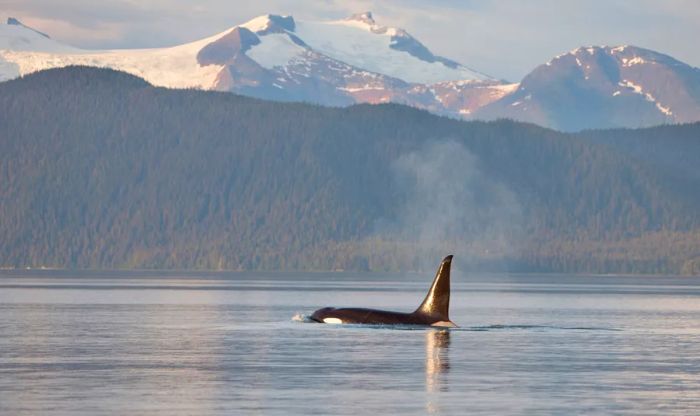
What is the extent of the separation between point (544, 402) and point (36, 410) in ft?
50.9

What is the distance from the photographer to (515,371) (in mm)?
66500

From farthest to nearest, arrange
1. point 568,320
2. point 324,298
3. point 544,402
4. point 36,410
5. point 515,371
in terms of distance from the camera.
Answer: point 324,298 < point 568,320 < point 515,371 < point 544,402 < point 36,410

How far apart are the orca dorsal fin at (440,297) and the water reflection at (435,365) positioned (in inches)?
44.4

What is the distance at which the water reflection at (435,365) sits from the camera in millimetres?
55375

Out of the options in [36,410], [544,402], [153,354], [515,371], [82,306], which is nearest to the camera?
[36,410]

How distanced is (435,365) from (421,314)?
27695 millimetres

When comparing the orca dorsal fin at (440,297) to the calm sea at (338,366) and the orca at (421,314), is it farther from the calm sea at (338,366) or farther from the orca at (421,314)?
the calm sea at (338,366)

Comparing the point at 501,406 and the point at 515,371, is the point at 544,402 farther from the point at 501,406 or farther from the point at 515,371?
the point at 515,371

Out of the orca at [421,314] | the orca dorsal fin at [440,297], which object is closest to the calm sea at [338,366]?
the orca at [421,314]

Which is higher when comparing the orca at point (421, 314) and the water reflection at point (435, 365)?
the orca at point (421, 314)

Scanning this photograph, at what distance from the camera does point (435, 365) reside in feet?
225

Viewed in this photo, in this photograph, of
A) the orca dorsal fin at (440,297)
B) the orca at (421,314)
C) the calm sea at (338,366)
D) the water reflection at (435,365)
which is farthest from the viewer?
the orca at (421,314)

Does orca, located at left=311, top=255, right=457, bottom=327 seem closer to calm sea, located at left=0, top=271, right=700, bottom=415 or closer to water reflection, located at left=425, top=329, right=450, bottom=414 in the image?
calm sea, located at left=0, top=271, right=700, bottom=415

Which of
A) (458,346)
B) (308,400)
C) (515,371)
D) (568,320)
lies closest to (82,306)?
(568,320)
